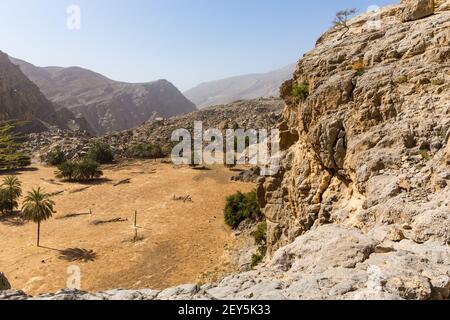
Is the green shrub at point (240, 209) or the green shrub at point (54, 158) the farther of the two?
the green shrub at point (54, 158)

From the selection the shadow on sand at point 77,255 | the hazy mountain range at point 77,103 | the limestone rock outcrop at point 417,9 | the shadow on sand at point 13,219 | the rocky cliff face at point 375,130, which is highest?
the hazy mountain range at point 77,103

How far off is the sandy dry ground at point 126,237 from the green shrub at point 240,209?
4.31 feet

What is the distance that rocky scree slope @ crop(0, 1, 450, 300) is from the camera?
517 cm

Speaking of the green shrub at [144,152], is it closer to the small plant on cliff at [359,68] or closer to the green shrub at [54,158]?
the green shrub at [54,158]

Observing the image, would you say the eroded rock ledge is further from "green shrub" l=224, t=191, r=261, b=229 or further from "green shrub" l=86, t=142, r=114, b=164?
"green shrub" l=86, t=142, r=114, b=164

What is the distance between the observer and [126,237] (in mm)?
29141

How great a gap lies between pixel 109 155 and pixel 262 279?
219ft

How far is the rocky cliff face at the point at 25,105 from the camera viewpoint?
94250mm

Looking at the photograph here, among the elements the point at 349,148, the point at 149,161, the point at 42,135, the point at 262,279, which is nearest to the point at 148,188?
the point at 149,161

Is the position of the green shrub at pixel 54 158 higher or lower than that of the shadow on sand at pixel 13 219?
higher

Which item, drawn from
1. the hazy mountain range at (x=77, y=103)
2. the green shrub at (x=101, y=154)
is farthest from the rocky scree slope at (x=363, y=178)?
the hazy mountain range at (x=77, y=103)

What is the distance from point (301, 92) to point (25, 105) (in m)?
111

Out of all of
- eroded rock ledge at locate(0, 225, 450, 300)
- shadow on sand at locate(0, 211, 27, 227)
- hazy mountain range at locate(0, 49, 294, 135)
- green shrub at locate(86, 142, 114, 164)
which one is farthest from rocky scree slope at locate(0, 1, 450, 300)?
hazy mountain range at locate(0, 49, 294, 135)

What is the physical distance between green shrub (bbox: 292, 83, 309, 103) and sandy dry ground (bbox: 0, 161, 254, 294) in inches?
544
